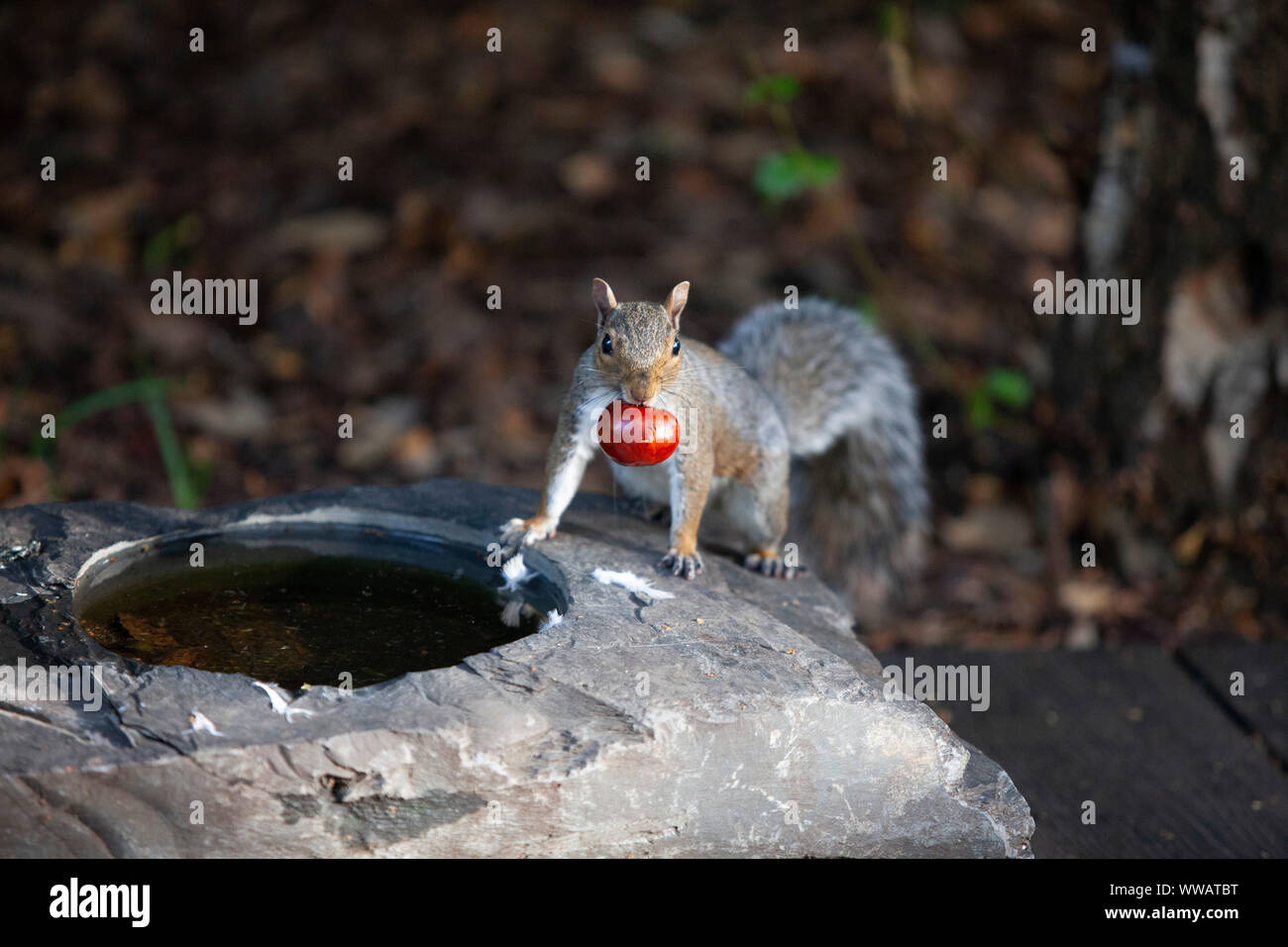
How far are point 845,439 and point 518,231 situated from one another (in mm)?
2726

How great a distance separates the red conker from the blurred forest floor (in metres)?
1.85

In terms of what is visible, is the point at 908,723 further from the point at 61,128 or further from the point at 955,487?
the point at 61,128

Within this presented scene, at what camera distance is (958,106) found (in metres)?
6.32

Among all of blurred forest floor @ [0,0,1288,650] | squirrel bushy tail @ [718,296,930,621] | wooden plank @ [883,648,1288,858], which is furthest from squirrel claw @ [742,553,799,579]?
blurred forest floor @ [0,0,1288,650]

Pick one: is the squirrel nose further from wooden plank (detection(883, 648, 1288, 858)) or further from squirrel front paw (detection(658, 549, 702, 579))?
wooden plank (detection(883, 648, 1288, 858))

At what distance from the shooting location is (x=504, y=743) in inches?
77.9

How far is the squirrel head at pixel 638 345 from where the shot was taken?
2383 millimetres

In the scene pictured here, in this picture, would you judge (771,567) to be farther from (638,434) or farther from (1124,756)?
(1124,756)

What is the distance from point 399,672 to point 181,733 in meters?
0.42

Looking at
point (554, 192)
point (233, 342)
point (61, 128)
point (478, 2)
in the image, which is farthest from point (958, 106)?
point (61, 128)

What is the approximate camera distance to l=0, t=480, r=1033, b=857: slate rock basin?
188 cm

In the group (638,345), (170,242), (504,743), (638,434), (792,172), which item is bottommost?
(504,743)

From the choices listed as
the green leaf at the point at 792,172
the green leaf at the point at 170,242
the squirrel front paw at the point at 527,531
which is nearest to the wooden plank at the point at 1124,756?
the squirrel front paw at the point at 527,531

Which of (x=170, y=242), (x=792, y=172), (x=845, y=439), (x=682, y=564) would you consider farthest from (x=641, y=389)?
(x=170, y=242)
